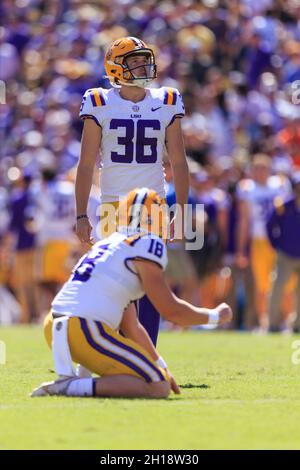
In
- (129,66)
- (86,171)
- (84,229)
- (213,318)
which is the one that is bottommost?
(213,318)

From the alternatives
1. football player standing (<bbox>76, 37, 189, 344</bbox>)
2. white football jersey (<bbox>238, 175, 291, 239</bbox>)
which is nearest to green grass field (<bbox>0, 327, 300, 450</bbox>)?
football player standing (<bbox>76, 37, 189, 344</bbox>)

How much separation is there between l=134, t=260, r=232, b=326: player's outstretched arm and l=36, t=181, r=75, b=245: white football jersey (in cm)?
985

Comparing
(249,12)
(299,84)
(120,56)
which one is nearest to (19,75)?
(249,12)

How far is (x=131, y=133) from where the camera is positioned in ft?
28.3

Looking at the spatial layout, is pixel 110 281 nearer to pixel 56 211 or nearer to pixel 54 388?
pixel 54 388

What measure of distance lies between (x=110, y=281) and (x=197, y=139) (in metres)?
11.0

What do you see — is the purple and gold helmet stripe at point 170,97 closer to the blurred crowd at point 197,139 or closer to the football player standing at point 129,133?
the football player standing at point 129,133

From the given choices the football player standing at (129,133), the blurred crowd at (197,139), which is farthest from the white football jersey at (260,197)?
the football player standing at (129,133)

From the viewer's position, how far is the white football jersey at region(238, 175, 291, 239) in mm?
16359

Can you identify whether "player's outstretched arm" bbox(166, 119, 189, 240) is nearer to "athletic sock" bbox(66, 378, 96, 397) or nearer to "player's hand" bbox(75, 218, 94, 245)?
"player's hand" bbox(75, 218, 94, 245)

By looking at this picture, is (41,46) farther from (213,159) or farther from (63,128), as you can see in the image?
(213,159)

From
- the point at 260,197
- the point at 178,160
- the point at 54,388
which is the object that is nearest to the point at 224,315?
the point at 54,388

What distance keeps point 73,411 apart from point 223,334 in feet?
29.1

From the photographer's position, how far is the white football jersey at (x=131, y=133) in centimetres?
861
